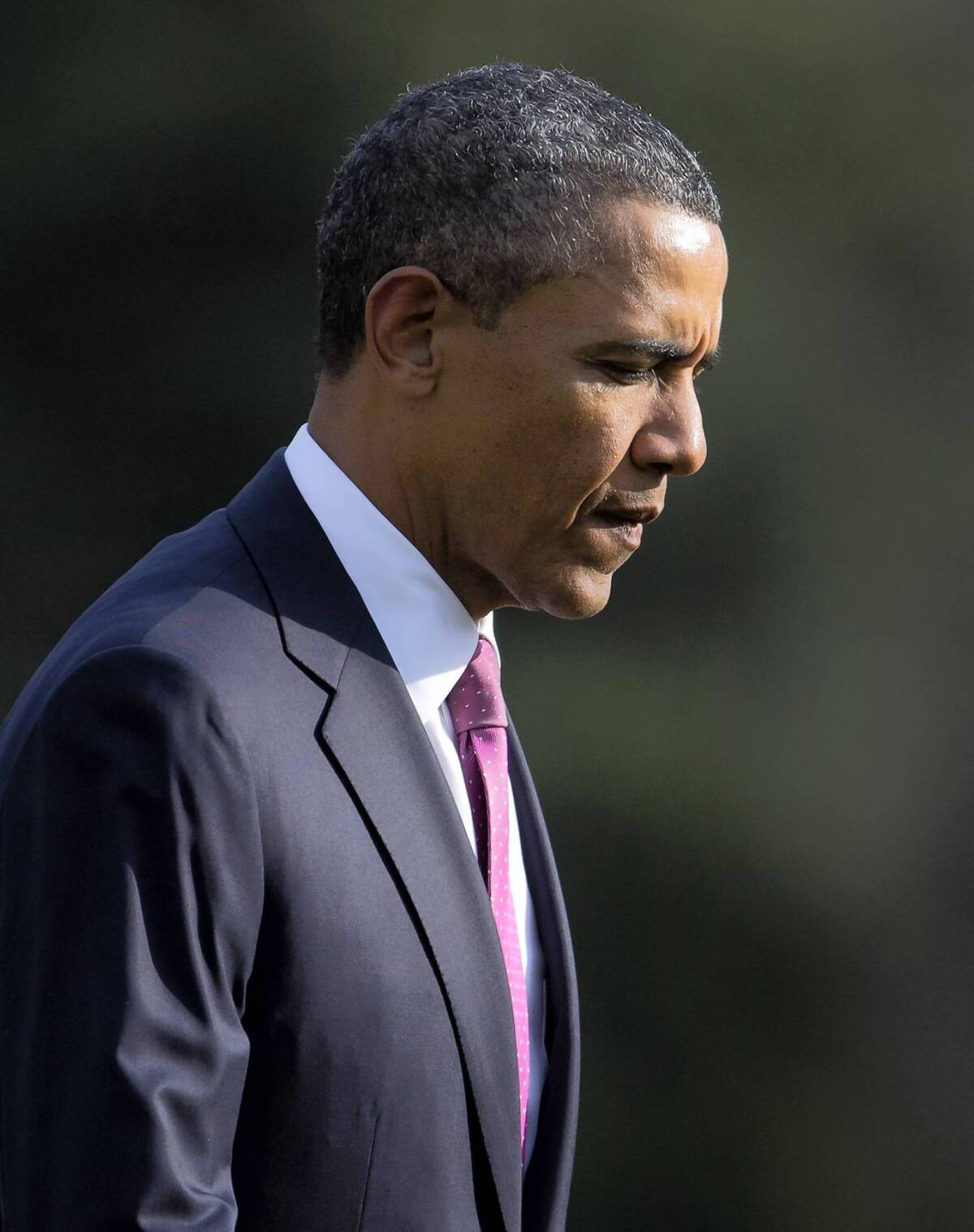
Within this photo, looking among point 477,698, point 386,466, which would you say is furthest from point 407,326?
point 477,698

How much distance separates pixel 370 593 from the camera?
5.39ft

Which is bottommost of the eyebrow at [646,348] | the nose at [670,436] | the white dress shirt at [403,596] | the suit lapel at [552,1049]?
the suit lapel at [552,1049]

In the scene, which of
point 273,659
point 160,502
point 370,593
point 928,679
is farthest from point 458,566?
point 928,679

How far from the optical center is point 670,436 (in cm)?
165

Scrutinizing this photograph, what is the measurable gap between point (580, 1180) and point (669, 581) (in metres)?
1.22

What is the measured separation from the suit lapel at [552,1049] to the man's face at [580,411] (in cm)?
34

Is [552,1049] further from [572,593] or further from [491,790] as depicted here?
[572,593]

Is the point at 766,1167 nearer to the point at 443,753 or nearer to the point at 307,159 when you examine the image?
the point at 443,753

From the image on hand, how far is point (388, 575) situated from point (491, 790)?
0.26 metres

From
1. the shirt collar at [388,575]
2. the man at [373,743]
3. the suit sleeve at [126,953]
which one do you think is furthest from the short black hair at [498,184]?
the suit sleeve at [126,953]

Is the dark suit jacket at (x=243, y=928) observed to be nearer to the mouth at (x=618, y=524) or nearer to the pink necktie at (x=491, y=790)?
the pink necktie at (x=491, y=790)

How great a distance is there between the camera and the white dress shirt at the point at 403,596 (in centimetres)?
164

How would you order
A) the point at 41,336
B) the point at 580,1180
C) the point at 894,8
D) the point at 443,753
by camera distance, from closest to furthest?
the point at 443,753
the point at 41,336
the point at 894,8
the point at 580,1180

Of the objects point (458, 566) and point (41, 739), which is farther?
point (458, 566)
